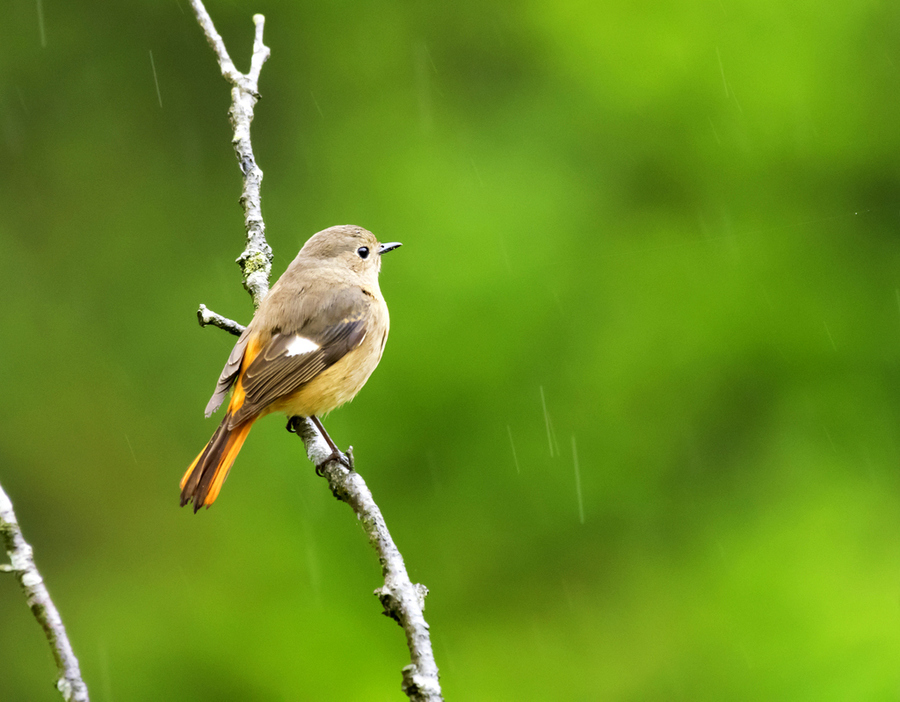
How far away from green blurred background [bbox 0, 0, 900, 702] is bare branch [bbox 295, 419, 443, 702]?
5817 mm

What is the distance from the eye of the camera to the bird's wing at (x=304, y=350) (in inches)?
149

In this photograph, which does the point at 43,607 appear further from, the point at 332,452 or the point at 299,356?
the point at 299,356

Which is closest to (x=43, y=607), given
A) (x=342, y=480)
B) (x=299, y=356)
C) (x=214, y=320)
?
(x=342, y=480)

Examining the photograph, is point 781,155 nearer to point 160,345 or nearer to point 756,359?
point 756,359

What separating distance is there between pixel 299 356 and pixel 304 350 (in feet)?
0.13

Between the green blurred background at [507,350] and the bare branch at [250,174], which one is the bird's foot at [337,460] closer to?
the bare branch at [250,174]

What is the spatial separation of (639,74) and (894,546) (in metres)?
4.99

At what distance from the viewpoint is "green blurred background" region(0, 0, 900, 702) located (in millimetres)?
9469

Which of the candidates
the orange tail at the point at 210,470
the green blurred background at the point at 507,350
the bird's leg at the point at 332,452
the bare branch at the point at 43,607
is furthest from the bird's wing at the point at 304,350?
the green blurred background at the point at 507,350

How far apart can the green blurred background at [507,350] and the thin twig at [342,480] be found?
16.7ft

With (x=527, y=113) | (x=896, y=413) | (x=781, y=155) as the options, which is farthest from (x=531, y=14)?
(x=896, y=413)

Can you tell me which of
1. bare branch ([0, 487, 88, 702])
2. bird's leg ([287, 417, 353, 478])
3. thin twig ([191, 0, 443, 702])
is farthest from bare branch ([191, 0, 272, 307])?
bare branch ([0, 487, 88, 702])

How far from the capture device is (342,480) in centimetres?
337

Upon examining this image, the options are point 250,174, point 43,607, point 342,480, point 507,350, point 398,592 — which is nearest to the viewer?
point 43,607
